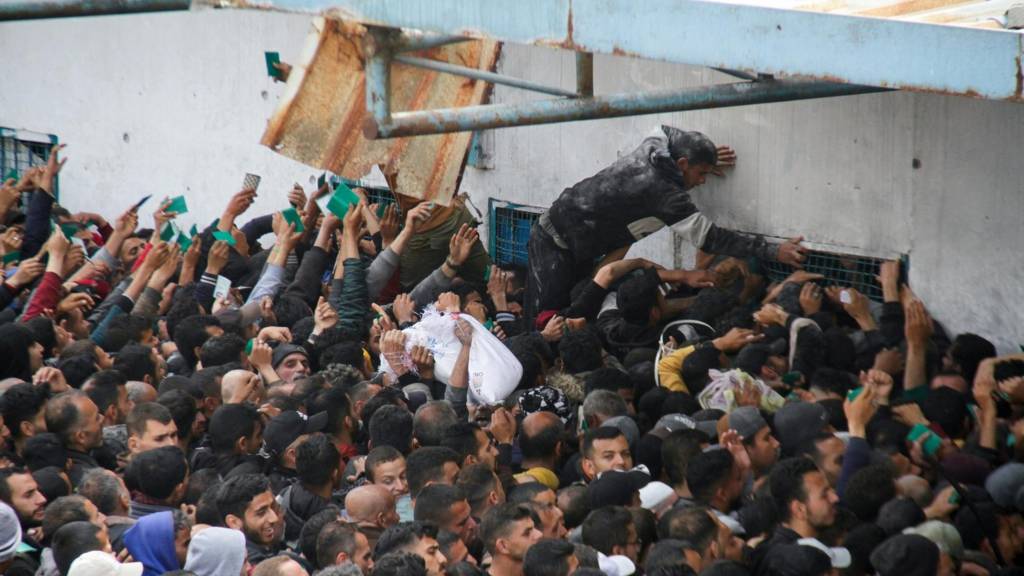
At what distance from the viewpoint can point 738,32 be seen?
459cm

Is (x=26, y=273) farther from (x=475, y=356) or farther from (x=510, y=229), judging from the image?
(x=510, y=229)

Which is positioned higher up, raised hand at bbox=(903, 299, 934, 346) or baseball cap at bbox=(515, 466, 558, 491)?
raised hand at bbox=(903, 299, 934, 346)

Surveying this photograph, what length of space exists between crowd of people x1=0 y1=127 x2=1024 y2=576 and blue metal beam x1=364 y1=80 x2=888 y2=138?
1.45m

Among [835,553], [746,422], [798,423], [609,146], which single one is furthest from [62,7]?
[609,146]

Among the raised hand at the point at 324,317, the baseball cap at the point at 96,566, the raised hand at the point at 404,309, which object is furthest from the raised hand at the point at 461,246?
the baseball cap at the point at 96,566

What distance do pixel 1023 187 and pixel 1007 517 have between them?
229 centimetres

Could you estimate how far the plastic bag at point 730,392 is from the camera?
6.98m

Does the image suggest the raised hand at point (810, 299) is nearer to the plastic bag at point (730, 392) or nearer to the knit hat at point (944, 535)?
the plastic bag at point (730, 392)

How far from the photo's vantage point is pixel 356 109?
650 cm

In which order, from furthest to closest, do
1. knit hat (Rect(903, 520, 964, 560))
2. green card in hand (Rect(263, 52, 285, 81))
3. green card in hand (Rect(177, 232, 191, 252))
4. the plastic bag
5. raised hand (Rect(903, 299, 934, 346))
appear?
1. green card in hand (Rect(177, 232, 191, 252))
2. raised hand (Rect(903, 299, 934, 346))
3. green card in hand (Rect(263, 52, 285, 81))
4. the plastic bag
5. knit hat (Rect(903, 520, 964, 560))

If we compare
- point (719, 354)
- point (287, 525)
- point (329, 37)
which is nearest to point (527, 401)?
point (719, 354)

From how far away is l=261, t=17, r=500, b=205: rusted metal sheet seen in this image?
6234 millimetres

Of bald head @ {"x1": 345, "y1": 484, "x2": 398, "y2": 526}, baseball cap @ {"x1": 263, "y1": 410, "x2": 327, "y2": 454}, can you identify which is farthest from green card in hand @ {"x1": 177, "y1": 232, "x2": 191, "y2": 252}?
bald head @ {"x1": 345, "y1": 484, "x2": 398, "y2": 526}

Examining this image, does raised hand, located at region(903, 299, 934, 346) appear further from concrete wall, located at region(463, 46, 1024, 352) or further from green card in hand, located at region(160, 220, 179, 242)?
green card in hand, located at region(160, 220, 179, 242)
